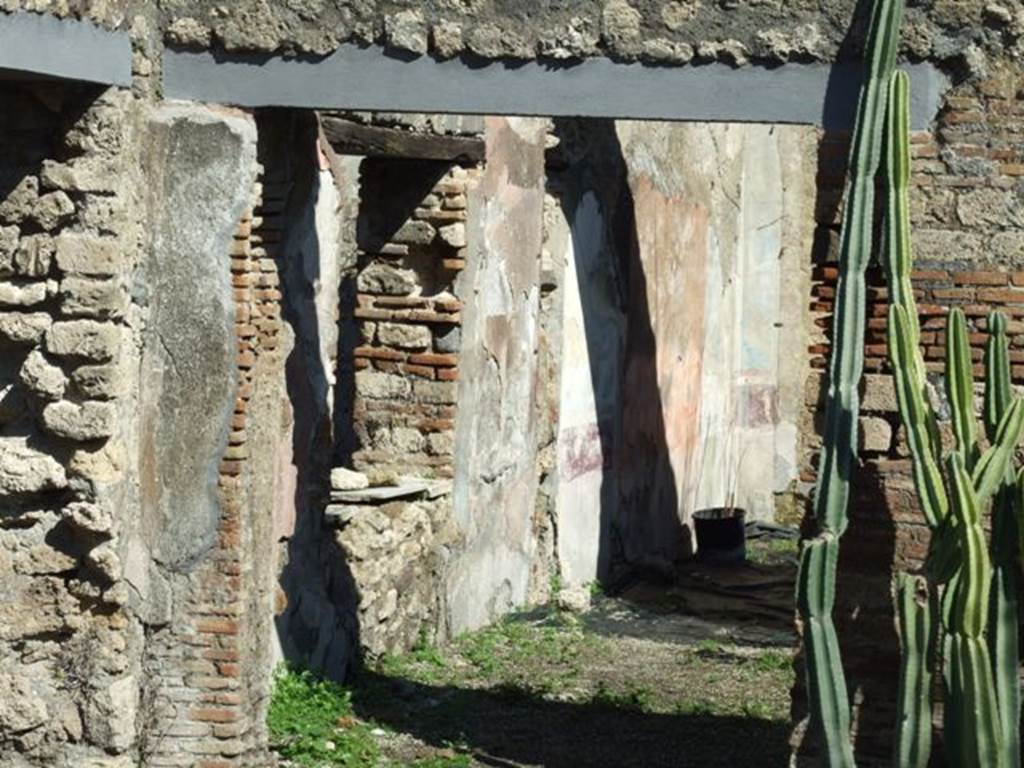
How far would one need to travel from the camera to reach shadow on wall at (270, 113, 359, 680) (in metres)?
9.72

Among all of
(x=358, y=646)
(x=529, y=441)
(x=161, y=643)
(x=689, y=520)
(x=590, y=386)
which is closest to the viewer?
(x=161, y=643)

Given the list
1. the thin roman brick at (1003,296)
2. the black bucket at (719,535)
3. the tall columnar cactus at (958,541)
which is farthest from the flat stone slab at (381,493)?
the black bucket at (719,535)

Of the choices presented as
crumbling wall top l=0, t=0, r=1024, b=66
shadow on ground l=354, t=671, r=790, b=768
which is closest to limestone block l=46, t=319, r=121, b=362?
crumbling wall top l=0, t=0, r=1024, b=66

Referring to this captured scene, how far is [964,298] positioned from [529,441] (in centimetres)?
514

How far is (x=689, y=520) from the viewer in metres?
15.9

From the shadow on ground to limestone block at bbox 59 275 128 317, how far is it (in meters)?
2.48

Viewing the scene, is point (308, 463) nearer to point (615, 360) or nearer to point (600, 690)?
point (600, 690)

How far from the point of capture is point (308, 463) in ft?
33.2

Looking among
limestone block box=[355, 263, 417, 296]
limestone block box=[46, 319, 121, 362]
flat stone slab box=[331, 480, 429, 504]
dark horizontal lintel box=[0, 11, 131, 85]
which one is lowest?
flat stone slab box=[331, 480, 429, 504]

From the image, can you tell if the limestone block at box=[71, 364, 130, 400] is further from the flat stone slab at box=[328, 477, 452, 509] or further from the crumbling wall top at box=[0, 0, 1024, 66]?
the flat stone slab at box=[328, 477, 452, 509]

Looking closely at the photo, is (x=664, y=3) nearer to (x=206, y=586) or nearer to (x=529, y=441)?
(x=206, y=586)

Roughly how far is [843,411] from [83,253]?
2720 mm

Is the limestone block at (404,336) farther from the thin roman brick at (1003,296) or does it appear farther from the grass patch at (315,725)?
the thin roman brick at (1003,296)

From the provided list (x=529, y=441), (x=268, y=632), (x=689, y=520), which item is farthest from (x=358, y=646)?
(x=689, y=520)
